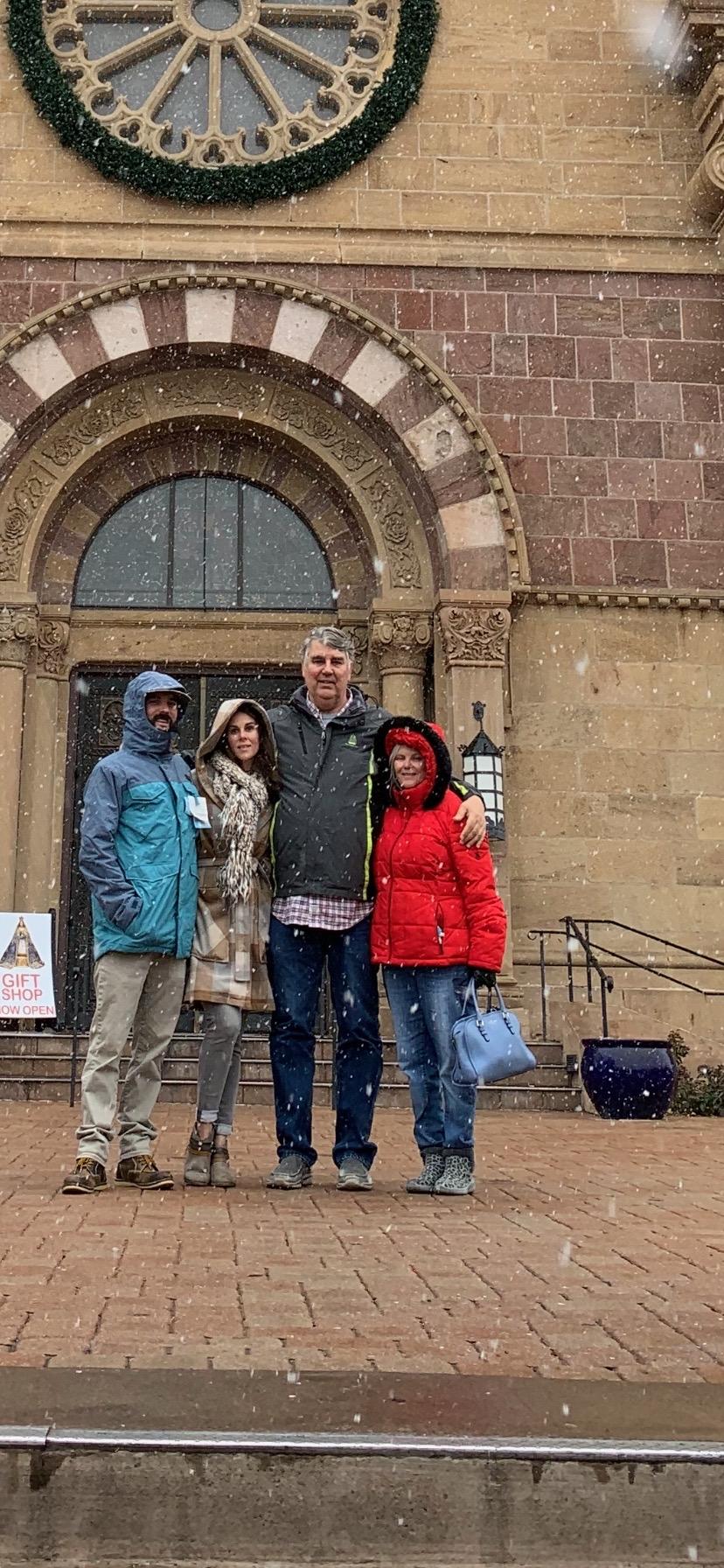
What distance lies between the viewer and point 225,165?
589 inches

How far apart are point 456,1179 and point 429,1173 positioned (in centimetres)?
12

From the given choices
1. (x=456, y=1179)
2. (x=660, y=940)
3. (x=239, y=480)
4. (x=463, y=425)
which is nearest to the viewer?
(x=456, y=1179)

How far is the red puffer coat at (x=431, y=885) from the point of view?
6422 millimetres

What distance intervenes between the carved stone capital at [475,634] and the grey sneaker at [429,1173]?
26.8ft

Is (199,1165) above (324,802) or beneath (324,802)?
beneath

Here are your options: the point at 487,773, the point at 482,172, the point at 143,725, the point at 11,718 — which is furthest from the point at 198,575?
the point at 143,725

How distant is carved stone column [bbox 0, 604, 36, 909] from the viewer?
1411cm

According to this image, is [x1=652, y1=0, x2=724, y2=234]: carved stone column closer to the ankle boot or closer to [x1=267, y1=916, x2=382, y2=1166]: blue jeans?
[x1=267, y1=916, x2=382, y2=1166]: blue jeans

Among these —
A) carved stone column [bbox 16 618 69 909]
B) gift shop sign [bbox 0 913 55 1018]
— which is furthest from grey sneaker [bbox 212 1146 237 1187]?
carved stone column [bbox 16 618 69 909]

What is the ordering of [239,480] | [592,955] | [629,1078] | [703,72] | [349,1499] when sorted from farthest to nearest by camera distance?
[239,480] < [703,72] < [592,955] < [629,1078] < [349,1499]

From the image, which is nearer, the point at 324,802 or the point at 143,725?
the point at 324,802

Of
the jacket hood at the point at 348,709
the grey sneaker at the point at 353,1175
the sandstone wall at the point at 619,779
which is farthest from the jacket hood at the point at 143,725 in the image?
the sandstone wall at the point at 619,779

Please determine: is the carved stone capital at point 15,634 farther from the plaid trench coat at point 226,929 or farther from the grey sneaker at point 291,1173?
the grey sneaker at point 291,1173

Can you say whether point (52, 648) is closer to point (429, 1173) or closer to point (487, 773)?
point (487, 773)
